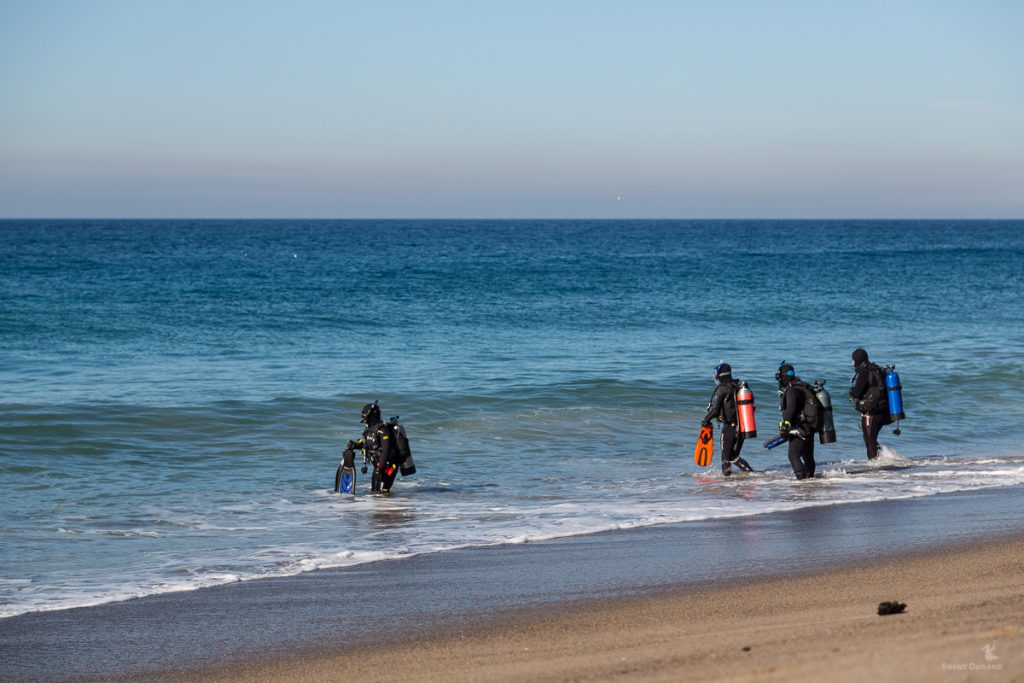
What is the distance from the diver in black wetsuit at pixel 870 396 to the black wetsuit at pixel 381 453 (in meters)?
5.61

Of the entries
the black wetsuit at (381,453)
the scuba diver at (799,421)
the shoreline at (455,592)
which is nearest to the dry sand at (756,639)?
the shoreline at (455,592)

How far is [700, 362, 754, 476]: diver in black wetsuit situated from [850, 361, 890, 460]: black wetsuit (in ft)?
5.22

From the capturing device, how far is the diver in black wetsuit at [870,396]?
1329cm

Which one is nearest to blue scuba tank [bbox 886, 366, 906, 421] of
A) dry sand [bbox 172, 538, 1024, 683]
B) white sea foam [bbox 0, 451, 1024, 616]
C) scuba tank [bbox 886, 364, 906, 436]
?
scuba tank [bbox 886, 364, 906, 436]

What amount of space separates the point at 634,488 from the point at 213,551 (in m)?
4.80

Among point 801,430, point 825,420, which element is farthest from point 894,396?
point 801,430

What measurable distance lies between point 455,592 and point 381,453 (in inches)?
160

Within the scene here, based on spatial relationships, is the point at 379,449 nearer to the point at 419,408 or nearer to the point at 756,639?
the point at 419,408

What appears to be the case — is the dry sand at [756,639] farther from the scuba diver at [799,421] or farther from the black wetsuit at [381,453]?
the black wetsuit at [381,453]

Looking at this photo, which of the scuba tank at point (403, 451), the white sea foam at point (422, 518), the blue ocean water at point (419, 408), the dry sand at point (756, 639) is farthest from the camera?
the scuba tank at point (403, 451)

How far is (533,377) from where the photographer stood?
827 inches

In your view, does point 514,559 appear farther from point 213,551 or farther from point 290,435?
point 290,435

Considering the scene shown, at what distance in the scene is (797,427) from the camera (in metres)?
12.2

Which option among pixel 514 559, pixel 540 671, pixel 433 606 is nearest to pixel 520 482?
pixel 514 559
